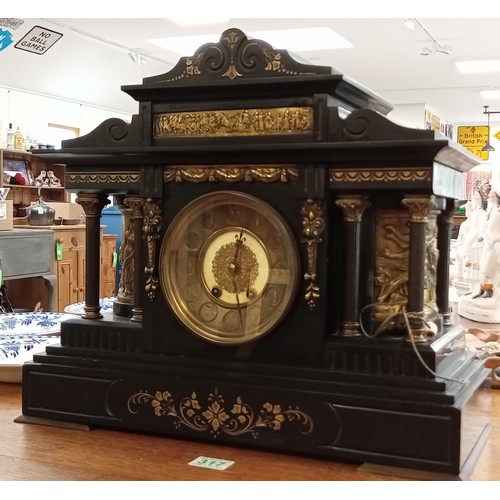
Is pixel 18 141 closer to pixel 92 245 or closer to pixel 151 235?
pixel 92 245

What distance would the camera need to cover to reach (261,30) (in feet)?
22.1

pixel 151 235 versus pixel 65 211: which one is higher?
pixel 65 211

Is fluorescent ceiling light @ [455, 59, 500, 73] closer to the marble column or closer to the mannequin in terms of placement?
the mannequin

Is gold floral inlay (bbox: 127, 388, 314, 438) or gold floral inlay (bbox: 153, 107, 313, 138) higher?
gold floral inlay (bbox: 153, 107, 313, 138)

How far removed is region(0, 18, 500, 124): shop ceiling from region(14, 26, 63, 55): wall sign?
60 millimetres

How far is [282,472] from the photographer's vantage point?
1.15 metres

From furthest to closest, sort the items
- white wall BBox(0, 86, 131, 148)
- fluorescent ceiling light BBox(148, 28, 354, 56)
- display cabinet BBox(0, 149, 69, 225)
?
white wall BBox(0, 86, 131, 148) → display cabinet BBox(0, 149, 69, 225) → fluorescent ceiling light BBox(148, 28, 354, 56)

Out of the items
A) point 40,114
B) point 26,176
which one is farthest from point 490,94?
point 26,176

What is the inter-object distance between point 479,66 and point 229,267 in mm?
7512

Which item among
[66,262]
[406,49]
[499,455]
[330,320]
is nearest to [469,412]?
[499,455]

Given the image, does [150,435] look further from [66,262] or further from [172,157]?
[66,262]

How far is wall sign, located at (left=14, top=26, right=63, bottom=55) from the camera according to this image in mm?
7211

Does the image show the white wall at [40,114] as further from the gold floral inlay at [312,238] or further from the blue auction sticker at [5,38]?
the gold floral inlay at [312,238]

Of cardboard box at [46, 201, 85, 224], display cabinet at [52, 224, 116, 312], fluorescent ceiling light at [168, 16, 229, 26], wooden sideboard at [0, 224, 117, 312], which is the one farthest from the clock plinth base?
fluorescent ceiling light at [168, 16, 229, 26]
